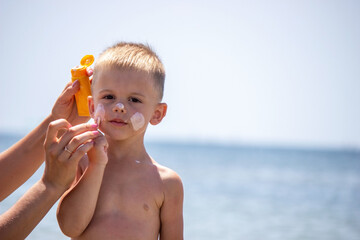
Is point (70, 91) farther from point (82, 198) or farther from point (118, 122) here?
point (82, 198)

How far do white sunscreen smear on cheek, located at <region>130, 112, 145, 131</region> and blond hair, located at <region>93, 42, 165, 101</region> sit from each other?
7.5 inches

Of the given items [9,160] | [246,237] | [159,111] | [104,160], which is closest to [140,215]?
[104,160]

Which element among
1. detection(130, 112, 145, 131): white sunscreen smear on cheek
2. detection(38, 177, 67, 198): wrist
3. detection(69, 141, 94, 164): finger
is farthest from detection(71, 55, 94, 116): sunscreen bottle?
detection(38, 177, 67, 198): wrist

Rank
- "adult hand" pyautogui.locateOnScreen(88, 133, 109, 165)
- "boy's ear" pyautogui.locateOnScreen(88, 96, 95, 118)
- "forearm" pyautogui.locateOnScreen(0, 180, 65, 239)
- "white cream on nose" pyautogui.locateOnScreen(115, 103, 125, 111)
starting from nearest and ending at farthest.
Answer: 1. "forearm" pyautogui.locateOnScreen(0, 180, 65, 239)
2. "adult hand" pyautogui.locateOnScreen(88, 133, 109, 165)
3. "white cream on nose" pyautogui.locateOnScreen(115, 103, 125, 111)
4. "boy's ear" pyautogui.locateOnScreen(88, 96, 95, 118)

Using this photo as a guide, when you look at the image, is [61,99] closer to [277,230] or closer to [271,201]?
[277,230]

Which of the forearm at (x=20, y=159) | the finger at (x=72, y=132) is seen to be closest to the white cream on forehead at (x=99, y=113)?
the finger at (x=72, y=132)

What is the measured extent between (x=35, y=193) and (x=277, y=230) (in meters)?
7.54

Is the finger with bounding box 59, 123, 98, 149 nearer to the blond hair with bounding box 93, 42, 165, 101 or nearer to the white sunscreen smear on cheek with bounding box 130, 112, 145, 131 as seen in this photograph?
the white sunscreen smear on cheek with bounding box 130, 112, 145, 131

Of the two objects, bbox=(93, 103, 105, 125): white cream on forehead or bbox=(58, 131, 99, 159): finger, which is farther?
bbox=(93, 103, 105, 125): white cream on forehead

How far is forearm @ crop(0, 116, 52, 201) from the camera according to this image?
2123mm

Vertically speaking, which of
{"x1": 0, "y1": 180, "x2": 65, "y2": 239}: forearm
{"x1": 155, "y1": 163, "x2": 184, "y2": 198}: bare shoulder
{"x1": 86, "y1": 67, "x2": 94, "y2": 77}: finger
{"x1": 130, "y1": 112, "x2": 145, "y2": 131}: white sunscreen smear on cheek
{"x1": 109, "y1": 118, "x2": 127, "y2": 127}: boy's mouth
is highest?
{"x1": 86, "y1": 67, "x2": 94, "y2": 77}: finger

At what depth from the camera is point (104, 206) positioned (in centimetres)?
200

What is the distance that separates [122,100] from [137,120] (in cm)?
12

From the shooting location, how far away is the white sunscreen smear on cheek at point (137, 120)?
201 cm
